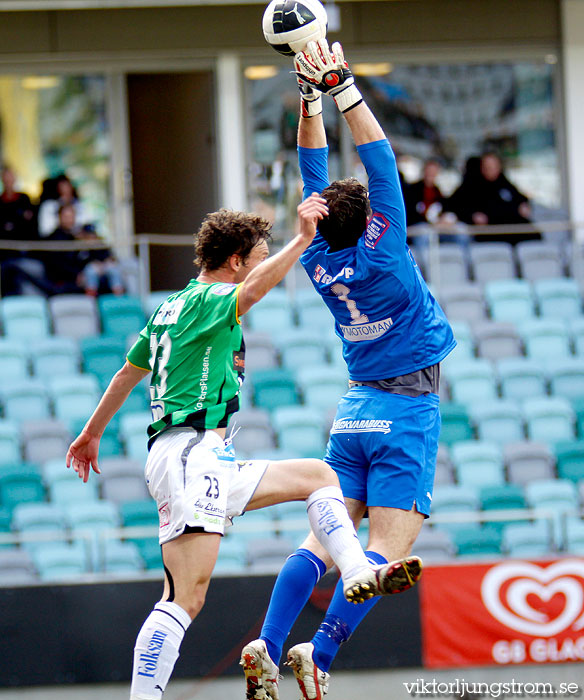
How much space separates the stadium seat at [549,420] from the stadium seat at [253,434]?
96.3 inches

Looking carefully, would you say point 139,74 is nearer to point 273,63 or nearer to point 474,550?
point 273,63

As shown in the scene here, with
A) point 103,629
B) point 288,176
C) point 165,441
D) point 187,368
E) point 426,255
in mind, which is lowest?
point 103,629

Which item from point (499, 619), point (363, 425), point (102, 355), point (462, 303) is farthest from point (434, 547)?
point (363, 425)

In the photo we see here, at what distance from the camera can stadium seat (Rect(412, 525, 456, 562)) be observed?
9289 millimetres

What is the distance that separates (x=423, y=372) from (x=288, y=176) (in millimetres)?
9475

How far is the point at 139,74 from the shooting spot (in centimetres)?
1452

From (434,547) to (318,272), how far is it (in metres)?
4.84

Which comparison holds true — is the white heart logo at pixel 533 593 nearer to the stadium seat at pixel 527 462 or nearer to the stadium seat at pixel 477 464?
the stadium seat at pixel 477 464

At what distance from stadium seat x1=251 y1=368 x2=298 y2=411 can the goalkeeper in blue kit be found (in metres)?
6.02

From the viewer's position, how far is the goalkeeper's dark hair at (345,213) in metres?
4.86

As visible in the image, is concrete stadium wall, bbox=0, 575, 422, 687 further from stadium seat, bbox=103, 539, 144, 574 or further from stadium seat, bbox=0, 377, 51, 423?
stadium seat, bbox=0, 377, 51, 423

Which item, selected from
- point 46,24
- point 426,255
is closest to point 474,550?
point 426,255

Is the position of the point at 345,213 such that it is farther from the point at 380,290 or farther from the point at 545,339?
the point at 545,339

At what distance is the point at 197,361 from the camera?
461 cm
